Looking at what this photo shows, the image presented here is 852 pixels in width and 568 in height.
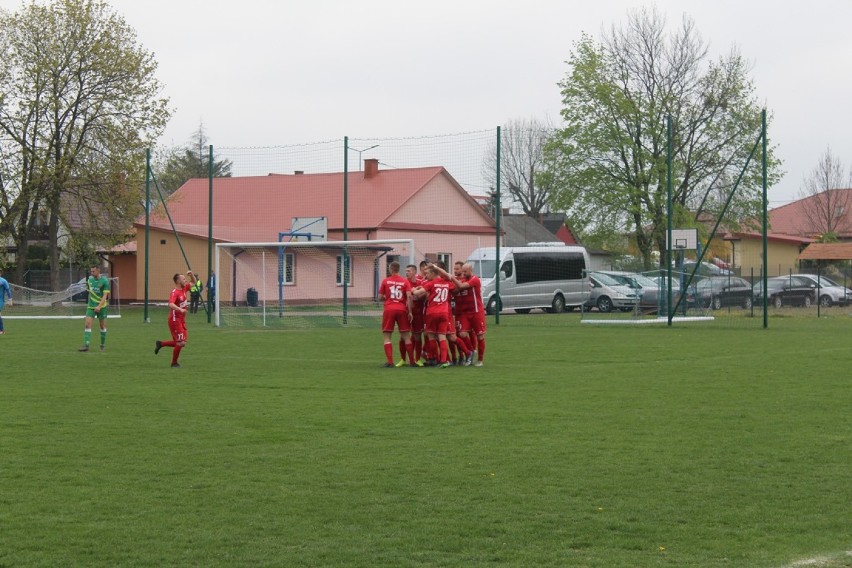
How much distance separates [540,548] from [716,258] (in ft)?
179

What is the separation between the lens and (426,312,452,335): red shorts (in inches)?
716

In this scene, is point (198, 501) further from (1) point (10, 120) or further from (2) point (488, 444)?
(1) point (10, 120)

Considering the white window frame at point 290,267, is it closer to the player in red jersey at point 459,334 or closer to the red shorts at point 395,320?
the player in red jersey at point 459,334

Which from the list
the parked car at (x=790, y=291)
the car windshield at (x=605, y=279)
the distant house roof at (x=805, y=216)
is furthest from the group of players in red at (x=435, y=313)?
the distant house roof at (x=805, y=216)

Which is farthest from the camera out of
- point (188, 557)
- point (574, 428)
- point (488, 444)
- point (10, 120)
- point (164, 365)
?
point (10, 120)

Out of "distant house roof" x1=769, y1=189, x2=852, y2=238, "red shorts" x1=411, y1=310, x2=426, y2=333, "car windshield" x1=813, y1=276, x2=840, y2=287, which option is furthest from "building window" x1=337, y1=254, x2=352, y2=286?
"distant house roof" x1=769, y1=189, x2=852, y2=238

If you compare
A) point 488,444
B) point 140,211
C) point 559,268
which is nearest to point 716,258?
point 559,268

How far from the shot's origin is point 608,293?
41875mm

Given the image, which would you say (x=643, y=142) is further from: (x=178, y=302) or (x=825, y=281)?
(x=178, y=302)

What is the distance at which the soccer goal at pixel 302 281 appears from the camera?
1204 inches

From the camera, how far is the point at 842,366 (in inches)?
701

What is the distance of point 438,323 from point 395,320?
738 millimetres

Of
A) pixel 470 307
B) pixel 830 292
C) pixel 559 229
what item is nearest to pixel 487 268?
pixel 830 292

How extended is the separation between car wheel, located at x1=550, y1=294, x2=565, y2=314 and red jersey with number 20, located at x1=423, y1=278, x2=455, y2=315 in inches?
1005
